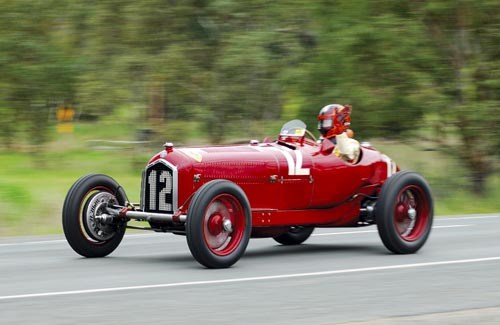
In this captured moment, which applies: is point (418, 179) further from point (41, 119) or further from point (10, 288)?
point (41, 119)

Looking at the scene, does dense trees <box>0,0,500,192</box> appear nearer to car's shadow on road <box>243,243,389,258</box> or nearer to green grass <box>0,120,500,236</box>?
green grass <box>0,120,500,236</box>

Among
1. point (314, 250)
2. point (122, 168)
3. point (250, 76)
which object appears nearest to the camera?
point (314, 250)

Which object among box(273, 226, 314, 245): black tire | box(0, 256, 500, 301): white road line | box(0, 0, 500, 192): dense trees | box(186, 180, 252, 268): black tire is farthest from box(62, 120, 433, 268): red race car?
box(0, 0, 500, 192): dense trees

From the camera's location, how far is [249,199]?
440 inches

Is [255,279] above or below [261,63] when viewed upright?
below

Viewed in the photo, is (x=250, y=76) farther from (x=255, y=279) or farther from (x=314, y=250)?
(x=255, y=279)

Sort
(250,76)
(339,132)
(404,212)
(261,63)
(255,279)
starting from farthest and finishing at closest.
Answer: (250,76), (261,63), (339,132), (404,212), (255,279)

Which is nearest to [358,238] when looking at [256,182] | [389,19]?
[256,182]

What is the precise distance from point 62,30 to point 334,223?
14160mm

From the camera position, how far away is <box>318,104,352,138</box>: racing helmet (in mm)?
12281

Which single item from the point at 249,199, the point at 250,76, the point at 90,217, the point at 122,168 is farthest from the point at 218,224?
the point at 122,168

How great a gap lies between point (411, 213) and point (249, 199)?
194 centimetres

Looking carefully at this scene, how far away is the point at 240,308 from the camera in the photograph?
8219mm

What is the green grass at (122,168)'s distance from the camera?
723 inches
